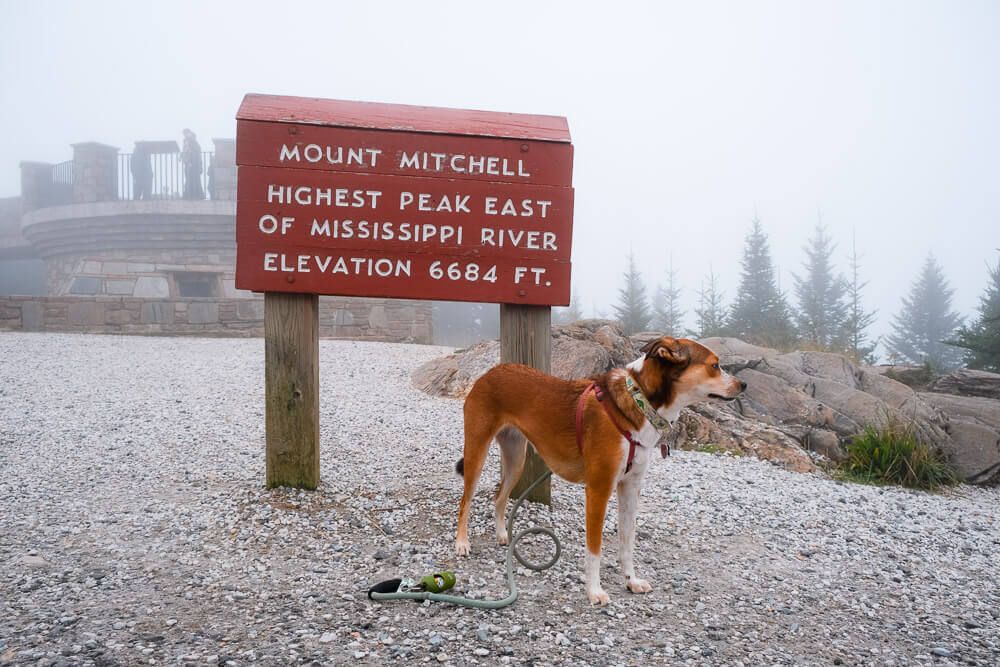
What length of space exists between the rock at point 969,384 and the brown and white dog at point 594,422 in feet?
32.0

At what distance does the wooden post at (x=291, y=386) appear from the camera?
484 cm

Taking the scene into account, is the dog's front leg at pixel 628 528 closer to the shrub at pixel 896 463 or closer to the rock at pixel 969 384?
the shrub at pixel 896 463

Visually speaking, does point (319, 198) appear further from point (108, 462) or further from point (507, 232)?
point (108, 462)

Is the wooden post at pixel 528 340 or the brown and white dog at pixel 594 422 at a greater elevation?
the wooden post at pixel 528 340

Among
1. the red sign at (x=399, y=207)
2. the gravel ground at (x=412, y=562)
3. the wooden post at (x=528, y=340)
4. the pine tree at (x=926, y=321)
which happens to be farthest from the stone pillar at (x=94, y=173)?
the pine tree at (x=926, y=321)

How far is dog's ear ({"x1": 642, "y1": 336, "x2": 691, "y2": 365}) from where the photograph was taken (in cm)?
346

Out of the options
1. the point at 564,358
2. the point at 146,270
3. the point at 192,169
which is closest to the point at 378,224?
the point at 564,358

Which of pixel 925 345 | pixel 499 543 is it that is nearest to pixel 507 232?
pixel 499 543

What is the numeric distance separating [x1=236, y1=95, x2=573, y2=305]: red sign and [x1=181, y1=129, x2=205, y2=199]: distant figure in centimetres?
2036

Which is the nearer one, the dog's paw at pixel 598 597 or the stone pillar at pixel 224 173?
the dog's paw at pixel 598 597

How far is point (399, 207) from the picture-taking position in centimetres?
479

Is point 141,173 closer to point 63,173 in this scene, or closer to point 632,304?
point 63,173

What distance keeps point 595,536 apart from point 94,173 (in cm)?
2581

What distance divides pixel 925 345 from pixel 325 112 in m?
44.7
